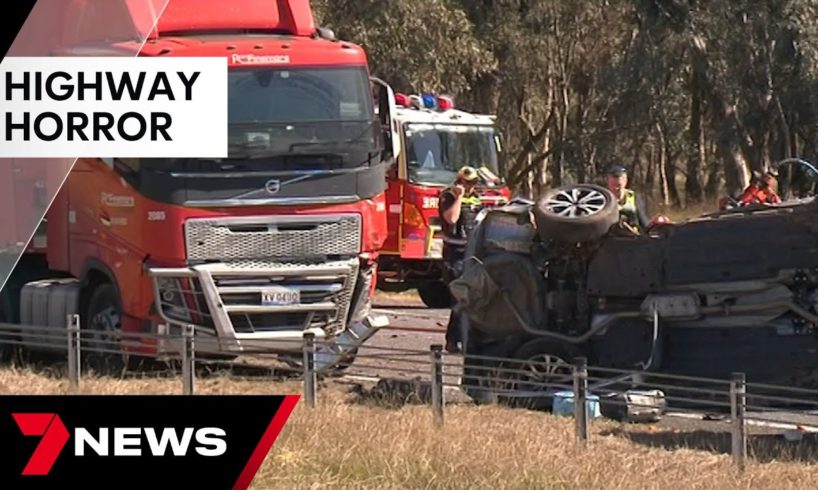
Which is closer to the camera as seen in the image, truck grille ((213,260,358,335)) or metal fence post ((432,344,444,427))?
metal fence post ((432,344,444,427))

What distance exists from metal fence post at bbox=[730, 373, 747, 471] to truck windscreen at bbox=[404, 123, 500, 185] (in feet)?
46.4

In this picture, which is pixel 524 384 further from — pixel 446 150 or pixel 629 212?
pixel 446 150

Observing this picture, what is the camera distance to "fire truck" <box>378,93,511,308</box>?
24.2 metres

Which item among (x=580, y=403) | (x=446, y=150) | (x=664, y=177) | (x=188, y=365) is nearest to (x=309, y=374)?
(x=188, y=365)

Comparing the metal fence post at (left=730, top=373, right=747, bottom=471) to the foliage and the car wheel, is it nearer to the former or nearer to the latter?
the car wheel

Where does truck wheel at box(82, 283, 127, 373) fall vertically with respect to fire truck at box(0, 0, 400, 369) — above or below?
below

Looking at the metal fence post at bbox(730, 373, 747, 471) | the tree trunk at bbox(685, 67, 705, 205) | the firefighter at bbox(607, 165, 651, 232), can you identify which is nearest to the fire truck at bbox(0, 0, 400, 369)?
the firefighter at bbox(607, 165, 651, 232)

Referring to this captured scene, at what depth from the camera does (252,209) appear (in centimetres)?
1511

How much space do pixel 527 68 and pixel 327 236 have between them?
1479 inches

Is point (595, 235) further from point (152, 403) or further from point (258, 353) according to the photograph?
Result: point (152, 403)

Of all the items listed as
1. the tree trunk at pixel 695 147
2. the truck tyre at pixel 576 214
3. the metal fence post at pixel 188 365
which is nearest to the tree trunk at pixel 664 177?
the tree trunk at pixel 695 147

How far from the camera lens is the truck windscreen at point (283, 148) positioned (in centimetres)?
1491

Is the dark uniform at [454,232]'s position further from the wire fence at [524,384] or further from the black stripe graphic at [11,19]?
the black stripe graphic at [11,19]

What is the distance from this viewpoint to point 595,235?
1288 centimetres
